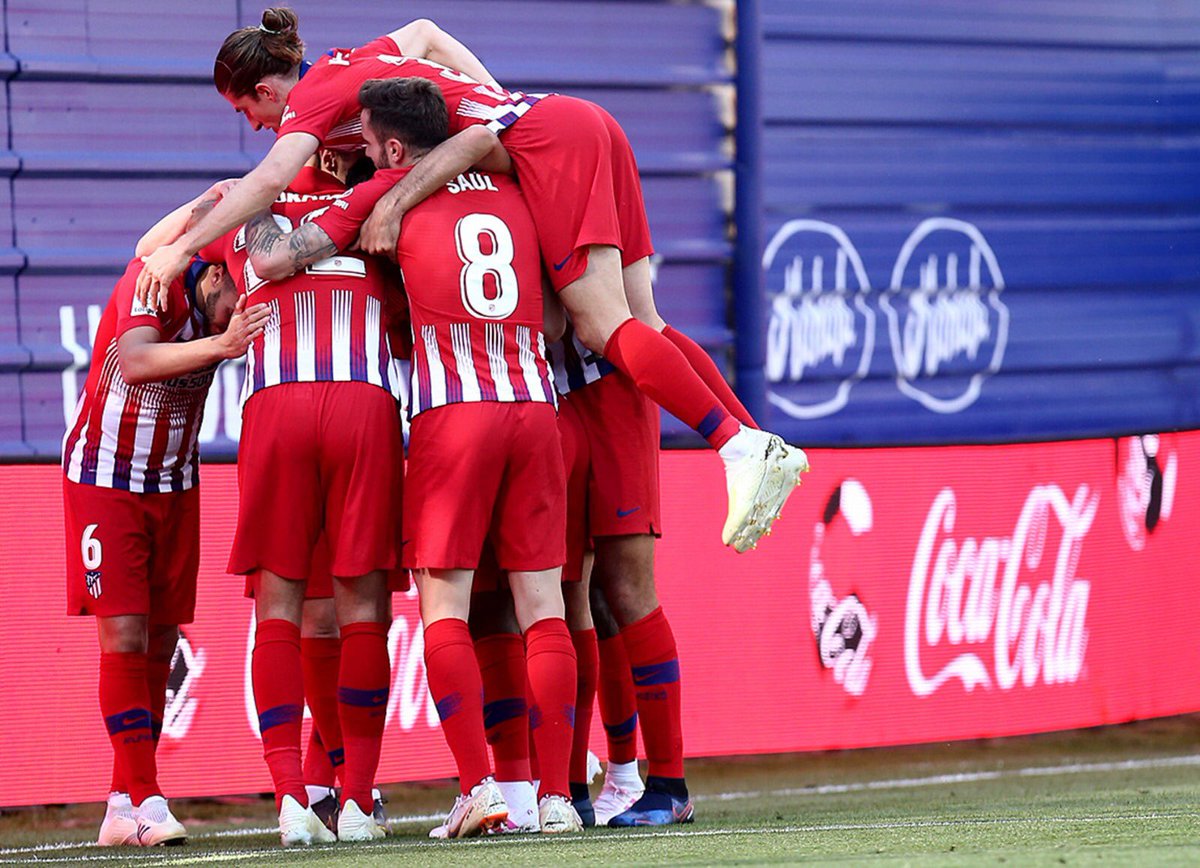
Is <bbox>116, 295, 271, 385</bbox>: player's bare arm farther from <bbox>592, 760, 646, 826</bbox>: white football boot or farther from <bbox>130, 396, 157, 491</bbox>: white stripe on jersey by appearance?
<bbox>592, 760, 646, 826</bbox>: white football boot

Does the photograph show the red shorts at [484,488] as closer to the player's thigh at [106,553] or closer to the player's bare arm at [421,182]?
the player's bare arm at [421,182]

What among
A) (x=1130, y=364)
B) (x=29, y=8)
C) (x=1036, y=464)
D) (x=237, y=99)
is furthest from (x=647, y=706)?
(x=1130, y=364)

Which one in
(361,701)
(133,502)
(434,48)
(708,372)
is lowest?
(361,701)

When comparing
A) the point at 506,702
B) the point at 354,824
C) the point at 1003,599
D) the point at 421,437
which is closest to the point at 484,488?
the point at 421,437

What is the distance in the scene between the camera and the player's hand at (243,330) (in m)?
3.42

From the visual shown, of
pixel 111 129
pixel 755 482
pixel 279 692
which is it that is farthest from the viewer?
pixel 111 129

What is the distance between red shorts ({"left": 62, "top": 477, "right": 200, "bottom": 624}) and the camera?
12.2 feet

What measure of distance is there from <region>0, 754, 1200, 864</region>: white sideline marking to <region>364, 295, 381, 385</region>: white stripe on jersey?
0.91 m

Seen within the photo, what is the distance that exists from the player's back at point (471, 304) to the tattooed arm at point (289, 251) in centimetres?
16

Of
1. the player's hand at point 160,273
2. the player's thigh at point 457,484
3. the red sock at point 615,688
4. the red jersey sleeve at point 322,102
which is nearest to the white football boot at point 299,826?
the player's thigh at point 457,484

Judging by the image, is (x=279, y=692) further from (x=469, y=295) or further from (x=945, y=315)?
(x=945, y=315)

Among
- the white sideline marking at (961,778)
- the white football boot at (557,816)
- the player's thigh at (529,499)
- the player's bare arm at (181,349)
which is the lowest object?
the white sideline marking at (961,778)

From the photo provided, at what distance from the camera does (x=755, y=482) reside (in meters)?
3.21

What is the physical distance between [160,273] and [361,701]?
97 cm
